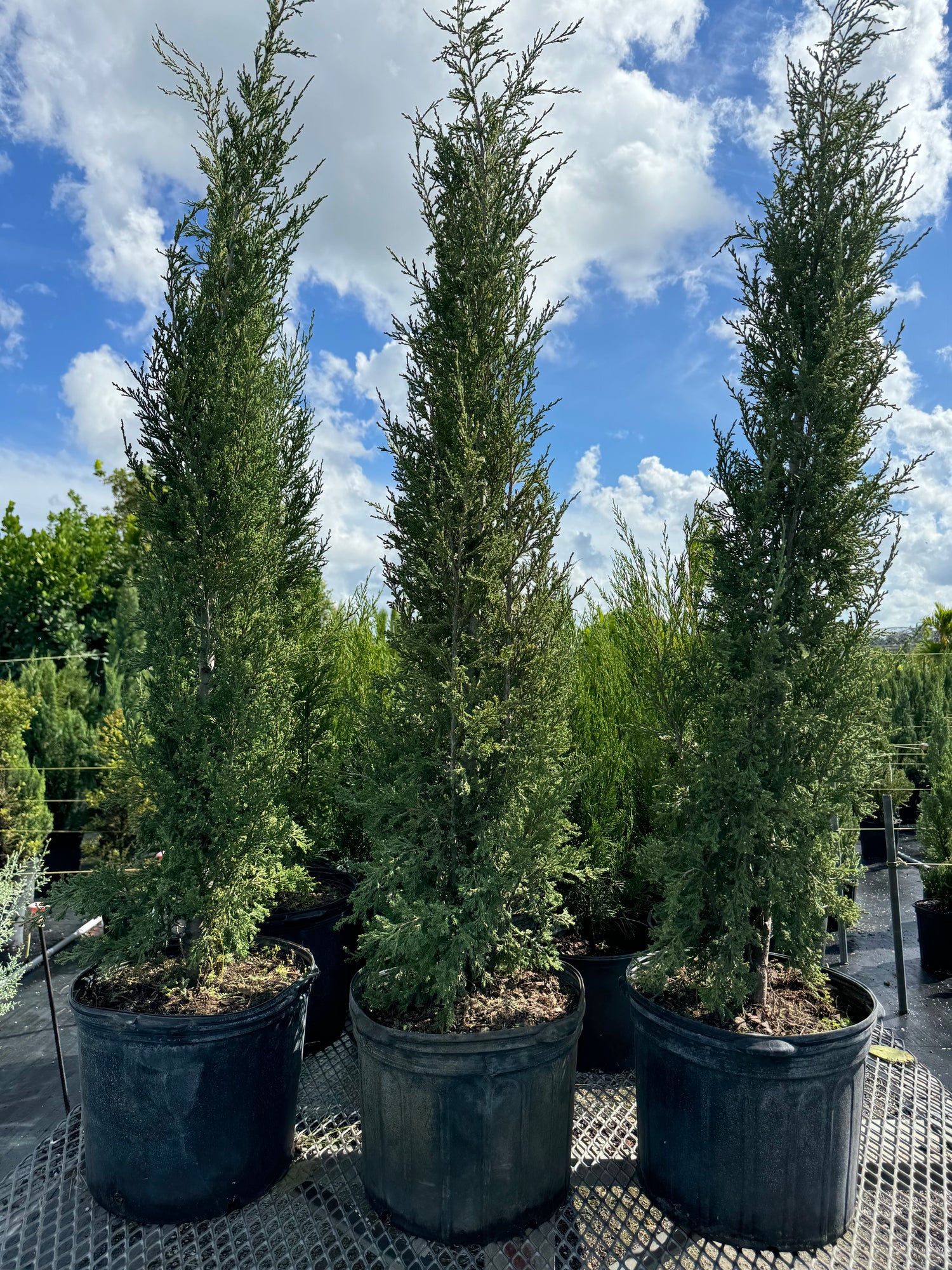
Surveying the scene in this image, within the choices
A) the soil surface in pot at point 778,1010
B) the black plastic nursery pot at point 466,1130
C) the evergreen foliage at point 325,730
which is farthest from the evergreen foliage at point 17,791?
the soil surface in pot at point 778,1010

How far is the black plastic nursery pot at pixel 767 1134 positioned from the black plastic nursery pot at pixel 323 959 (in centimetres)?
216

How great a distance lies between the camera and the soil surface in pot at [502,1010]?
10.2 feet

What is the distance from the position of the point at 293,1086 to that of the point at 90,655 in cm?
1250

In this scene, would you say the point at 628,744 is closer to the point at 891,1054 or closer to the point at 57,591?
the point at 891,1054

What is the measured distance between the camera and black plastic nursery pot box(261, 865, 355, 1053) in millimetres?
4465

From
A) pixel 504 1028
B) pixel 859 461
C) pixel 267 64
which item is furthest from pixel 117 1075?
pixel 267 64

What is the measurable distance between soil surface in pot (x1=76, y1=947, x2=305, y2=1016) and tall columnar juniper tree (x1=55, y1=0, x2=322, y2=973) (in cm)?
9

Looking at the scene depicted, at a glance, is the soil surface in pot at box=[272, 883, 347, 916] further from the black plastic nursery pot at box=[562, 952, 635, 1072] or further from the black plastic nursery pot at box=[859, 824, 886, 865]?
the black plastic nursery pot at box=[859, 824, 886, 865]

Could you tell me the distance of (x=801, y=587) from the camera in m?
3.35

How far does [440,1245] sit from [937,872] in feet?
17.1

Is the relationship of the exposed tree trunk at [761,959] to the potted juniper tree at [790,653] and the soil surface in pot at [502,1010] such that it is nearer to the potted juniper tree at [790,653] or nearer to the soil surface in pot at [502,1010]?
the potted juniper tree at [790,653]

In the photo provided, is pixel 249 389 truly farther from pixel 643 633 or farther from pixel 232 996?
pixel 232 996

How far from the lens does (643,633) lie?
447cm

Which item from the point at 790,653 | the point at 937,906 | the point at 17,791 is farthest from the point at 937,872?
the point at 17,791
